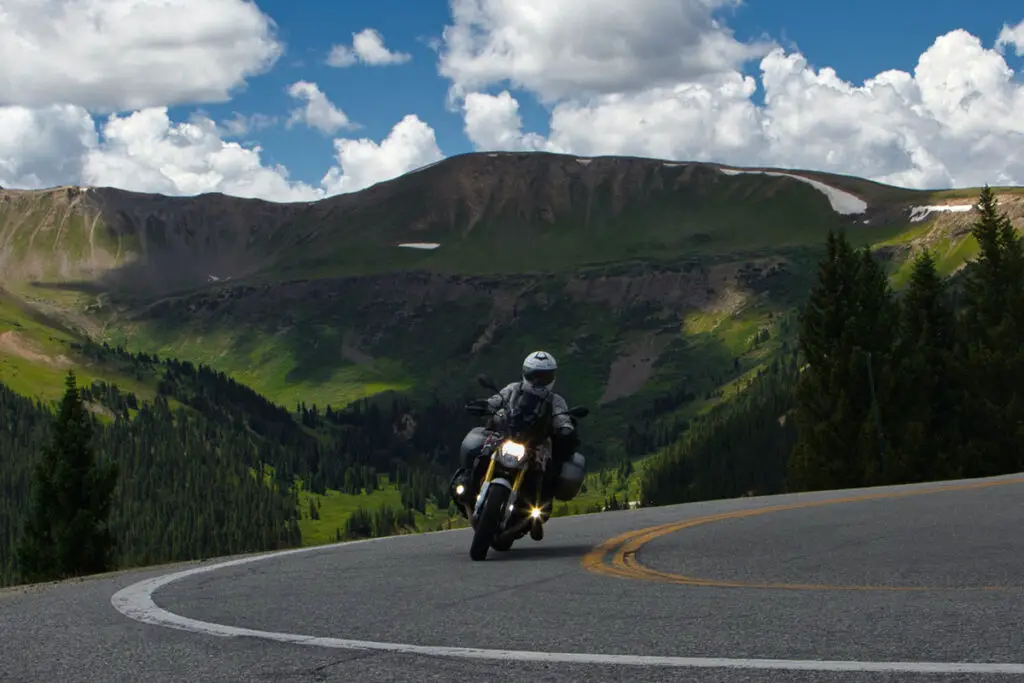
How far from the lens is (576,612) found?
355 inches

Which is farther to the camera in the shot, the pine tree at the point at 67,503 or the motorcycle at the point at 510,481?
the pine tree at the point at 67,503

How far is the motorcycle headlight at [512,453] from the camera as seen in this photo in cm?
1399

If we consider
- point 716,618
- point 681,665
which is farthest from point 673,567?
point 681,665

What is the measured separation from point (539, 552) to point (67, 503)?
3811 cm

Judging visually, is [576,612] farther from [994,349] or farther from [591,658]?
[994,349]

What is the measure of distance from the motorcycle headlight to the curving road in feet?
3.96

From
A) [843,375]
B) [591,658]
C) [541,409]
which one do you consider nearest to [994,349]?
[843,375]

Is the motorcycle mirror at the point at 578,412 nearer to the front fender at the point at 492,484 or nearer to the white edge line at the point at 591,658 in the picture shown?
the front fender at the point at 492,484

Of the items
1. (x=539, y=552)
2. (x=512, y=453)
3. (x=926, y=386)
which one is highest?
(x=926, y=386)

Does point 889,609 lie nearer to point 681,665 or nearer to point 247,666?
point 681,665

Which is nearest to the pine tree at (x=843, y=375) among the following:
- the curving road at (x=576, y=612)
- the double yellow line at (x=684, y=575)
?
the double yellow line at (x=684, y=575)

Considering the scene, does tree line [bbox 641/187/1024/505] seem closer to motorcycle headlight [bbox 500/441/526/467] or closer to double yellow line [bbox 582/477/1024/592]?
double yellow line [bbox 582/477/1024/592]

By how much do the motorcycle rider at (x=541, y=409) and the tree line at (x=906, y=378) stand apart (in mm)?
34489

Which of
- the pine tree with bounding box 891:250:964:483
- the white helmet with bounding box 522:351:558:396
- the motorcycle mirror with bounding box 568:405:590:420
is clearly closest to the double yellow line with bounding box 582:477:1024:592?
the motorcycle mirror with bounding box 568:405:590:420
